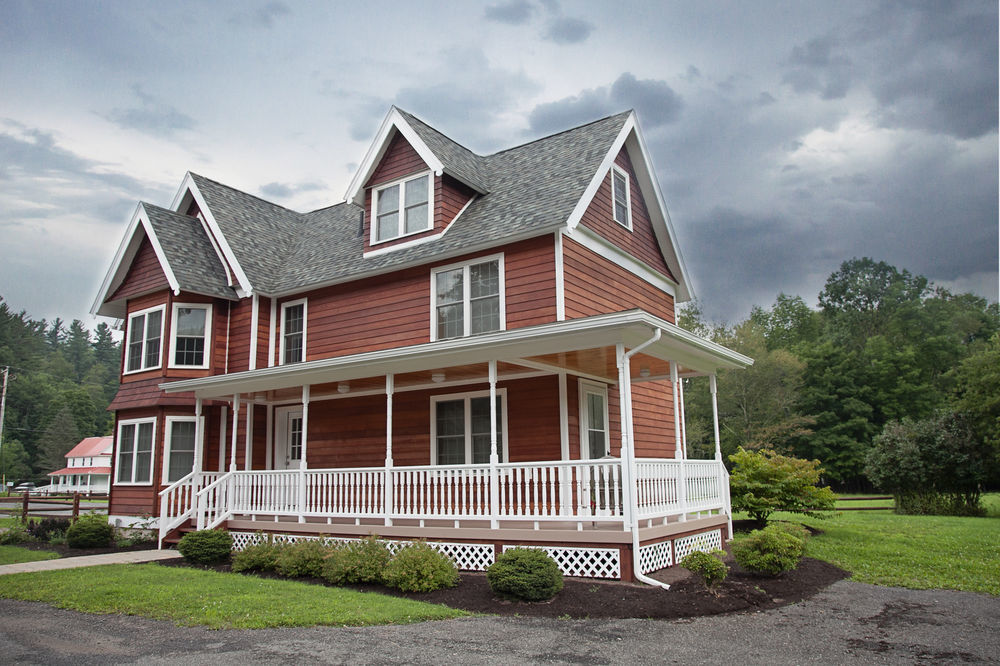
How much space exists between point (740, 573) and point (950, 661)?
15.2 ft

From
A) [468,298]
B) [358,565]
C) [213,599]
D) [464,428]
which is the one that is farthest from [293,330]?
[213,599]

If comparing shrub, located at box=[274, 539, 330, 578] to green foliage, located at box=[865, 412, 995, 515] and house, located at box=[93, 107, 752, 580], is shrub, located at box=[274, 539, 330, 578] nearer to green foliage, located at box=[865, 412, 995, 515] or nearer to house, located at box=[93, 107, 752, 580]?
house, located at box=[93, 107, 752, 580]

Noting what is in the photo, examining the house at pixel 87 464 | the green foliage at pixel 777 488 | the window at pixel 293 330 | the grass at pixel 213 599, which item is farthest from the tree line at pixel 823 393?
the house at pixel 87 464

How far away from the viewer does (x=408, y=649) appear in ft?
22.7

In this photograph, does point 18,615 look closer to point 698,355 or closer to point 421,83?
point 698,355

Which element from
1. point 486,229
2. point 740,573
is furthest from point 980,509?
point 486,229

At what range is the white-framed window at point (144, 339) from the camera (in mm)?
18281

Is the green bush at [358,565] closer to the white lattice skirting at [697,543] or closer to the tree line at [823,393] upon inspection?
the white lattice skirting at [697,543]

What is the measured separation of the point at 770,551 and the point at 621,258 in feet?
26.1

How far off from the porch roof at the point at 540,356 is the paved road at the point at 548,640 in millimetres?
4193

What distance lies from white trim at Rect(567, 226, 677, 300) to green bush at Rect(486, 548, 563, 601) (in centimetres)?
698

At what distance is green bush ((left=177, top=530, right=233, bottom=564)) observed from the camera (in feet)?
43.7

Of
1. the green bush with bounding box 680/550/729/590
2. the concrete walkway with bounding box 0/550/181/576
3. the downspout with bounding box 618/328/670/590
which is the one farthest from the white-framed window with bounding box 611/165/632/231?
the concrete walkway with bounding box 0/550/181/576

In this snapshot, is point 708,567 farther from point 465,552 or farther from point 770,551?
point 465,552
